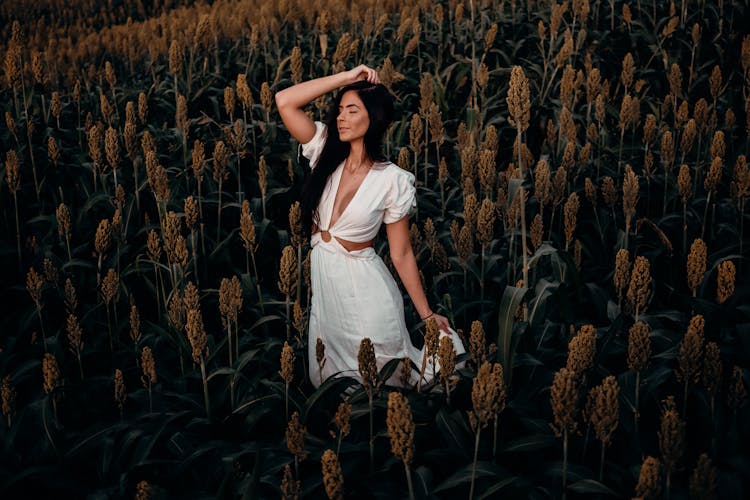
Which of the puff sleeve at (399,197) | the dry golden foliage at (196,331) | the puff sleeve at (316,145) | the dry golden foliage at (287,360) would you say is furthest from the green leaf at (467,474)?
the puff sleeve at (316,145)

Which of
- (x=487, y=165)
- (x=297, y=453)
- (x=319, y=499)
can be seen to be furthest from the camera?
(x=487, y=165)

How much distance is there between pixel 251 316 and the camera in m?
3.82

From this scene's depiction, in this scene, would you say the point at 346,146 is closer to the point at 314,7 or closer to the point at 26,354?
the point at 26,354

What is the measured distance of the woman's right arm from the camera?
320 centimetres

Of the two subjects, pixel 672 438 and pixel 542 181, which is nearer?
pixel 672 438

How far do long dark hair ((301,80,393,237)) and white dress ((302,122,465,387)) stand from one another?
8cm

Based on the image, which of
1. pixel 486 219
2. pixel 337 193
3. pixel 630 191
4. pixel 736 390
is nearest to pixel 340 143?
pixel 337 193

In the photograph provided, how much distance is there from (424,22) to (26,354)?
18.4ft

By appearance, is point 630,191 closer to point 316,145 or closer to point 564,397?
point 316,145

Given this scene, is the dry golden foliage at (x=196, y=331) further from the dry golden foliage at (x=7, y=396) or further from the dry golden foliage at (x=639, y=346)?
the dry golden foliage at (x=639, y=346)

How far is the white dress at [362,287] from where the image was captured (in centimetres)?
313

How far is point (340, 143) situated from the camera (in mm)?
3350

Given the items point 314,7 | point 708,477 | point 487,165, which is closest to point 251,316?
point 487,165

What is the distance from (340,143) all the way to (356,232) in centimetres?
48
